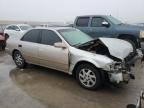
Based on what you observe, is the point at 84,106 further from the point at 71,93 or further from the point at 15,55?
the point at 15,55

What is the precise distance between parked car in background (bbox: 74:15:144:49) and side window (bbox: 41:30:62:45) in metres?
3.93

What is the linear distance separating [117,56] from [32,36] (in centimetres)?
306

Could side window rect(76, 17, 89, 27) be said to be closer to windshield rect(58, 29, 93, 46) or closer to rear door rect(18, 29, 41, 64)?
windshield rect(58, 29, 93, 46)

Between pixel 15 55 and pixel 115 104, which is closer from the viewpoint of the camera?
pixel 115 104

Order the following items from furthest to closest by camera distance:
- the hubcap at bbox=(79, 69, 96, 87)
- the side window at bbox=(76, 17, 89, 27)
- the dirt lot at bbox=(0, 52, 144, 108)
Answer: the side window at bbox=(76, 17, 89, 27)
the hubcap at bbox=(79, 69, 96, 87)
the dirt lot at bbox=(0, 52, 144, 108)

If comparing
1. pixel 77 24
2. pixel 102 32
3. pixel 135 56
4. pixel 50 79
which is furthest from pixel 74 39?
pixel 77 24

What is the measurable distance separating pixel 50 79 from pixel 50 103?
5.52ft

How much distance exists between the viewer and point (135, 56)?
5.64 metres

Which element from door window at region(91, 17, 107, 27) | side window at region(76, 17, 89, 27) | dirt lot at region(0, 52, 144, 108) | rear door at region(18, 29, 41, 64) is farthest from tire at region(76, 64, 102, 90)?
side window at region(76, 17, 89, 27)

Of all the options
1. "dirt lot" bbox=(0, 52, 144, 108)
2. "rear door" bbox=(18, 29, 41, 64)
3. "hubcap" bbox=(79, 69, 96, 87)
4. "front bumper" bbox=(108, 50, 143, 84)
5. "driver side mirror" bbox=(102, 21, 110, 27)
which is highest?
"driver side mirror" bbox=(102, 21, 110, 27)

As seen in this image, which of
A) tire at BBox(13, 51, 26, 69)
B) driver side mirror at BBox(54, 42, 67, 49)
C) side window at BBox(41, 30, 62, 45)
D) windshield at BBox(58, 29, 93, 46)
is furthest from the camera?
tire at BBox(13, 51, 26, 69)

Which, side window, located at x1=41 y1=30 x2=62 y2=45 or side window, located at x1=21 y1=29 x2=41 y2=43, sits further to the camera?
side window, located at x1=21 y1=29 x2=41 y2=43

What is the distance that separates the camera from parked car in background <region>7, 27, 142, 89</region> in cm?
473

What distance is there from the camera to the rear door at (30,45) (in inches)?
253
